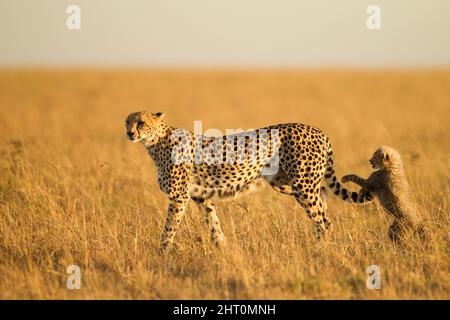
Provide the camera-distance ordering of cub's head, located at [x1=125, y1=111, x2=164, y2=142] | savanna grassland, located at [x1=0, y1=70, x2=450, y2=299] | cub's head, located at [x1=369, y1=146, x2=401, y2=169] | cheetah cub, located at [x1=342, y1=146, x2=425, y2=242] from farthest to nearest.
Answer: cub's head, located at [x1=369, y1=146, x2=401, y2=169] → cub's head, located at [x1=125, y1=111, x2=164, y2=142] → cheetah cub, located at [x1=342, y1=146, x2=425, y2=242] → savanna grassland, located at [x1=0, y1=70, x2=450, y2=299]

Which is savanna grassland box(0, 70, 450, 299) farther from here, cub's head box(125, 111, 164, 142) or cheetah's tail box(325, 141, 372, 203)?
cub's head box(125, 111, 164, 142)

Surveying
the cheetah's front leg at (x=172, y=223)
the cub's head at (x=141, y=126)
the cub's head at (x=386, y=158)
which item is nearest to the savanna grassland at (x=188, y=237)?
the cheetah's front leg at (x=172, y=223)

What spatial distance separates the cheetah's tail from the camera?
243 inches

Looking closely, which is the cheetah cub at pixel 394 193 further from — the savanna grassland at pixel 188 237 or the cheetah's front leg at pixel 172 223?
the cheetah's front leg at pixel 172 223

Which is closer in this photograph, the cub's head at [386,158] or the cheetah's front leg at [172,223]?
the cheetah's front leg at [172,223]

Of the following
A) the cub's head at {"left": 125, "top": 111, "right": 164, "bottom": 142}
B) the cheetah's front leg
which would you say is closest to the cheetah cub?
the cheetah's front leg

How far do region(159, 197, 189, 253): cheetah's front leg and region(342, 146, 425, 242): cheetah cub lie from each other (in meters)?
1.70

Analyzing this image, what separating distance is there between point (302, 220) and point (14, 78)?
28.0 meters

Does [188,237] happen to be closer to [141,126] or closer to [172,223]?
[172,223]

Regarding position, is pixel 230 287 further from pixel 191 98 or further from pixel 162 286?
pixel 191 98

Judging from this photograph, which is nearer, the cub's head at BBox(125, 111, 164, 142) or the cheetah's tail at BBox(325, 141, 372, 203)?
the cub's head at BBox(125, 111, 164, 142)

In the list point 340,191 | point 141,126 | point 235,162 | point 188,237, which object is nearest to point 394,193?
point 340,191

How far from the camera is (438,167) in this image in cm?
915

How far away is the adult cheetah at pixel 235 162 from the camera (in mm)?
6004
